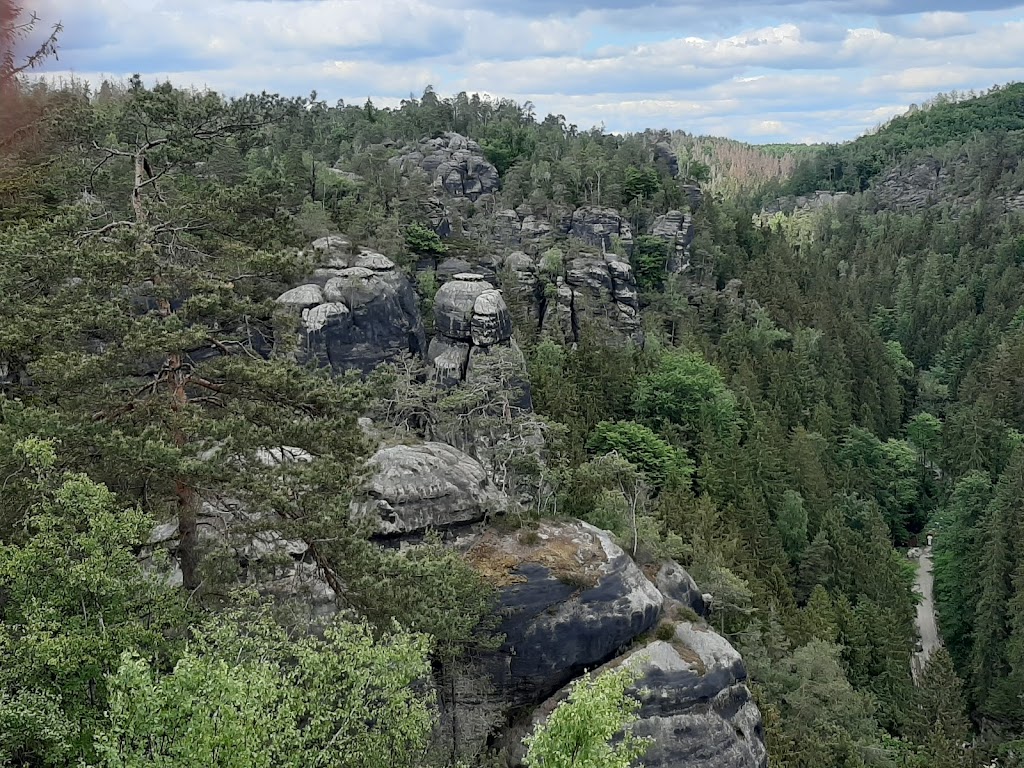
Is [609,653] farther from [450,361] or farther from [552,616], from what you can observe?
[450,361]

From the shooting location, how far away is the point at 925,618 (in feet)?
148

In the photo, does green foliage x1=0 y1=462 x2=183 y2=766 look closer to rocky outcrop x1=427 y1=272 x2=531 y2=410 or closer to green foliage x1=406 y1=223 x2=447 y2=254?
rocky outcrop x1=427 y1=272 x2=531 y2=410

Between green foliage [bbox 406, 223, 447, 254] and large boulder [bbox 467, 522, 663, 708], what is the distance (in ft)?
86.0

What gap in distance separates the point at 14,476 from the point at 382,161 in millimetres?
46274

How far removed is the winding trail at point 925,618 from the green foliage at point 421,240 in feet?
103

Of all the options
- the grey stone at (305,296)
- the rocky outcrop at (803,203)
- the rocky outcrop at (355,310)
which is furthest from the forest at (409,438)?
the rocky outcrop at (803,203)

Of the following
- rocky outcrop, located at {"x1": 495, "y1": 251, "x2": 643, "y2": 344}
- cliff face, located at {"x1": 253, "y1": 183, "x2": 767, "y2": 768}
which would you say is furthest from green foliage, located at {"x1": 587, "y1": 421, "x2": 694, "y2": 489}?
cliff face, located at {"x1": 253, "y1": 183, "x2": 767, "y2": 768}

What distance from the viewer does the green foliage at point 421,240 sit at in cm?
4409

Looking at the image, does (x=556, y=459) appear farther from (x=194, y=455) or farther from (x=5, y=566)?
(x=5, y=566)

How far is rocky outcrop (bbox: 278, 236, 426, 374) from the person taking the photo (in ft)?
117

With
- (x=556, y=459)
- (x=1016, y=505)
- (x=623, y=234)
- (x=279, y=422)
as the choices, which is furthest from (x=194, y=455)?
(x=623, y=234)

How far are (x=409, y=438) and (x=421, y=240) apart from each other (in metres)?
22.9

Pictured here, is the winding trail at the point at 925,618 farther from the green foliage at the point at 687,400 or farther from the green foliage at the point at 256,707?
the green foliage at the point at 256,707

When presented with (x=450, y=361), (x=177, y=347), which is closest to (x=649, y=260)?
(x=450, y=361)
